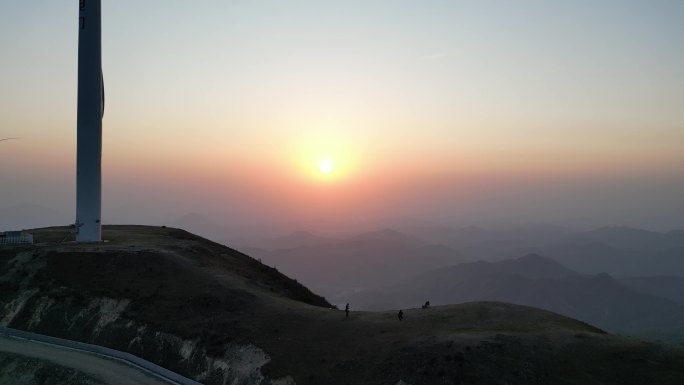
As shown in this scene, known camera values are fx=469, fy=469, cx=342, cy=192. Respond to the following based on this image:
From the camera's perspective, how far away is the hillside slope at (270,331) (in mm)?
35938

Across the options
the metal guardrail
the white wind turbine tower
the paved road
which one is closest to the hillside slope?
the metal guardrail

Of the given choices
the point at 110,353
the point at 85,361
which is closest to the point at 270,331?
the point at 110,353

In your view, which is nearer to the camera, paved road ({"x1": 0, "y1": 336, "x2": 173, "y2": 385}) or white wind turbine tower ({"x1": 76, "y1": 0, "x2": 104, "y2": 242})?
Answer: paved road ({"x1": 0, "y1": 336, "x2": 173, "y2": 385})

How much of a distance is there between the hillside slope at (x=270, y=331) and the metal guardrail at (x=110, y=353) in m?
0.98

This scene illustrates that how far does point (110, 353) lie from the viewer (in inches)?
1737

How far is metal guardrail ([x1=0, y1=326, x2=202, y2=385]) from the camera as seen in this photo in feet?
A: 131

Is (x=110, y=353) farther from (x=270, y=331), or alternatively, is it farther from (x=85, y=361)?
(x=270, y=331)

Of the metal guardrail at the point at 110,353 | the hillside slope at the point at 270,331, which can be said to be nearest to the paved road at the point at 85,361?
the metal guardrail at the point at 110,353

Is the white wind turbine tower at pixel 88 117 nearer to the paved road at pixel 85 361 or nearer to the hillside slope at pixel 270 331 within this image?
the hillside slope at pixel 270 331

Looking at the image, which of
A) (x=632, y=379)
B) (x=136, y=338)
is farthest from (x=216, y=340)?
(x=632, y=379)

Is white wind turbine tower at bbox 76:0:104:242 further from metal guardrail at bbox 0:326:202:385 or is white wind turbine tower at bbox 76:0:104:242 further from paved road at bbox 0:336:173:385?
paved road at bbox 0:336:173:385

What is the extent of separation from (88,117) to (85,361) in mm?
40722

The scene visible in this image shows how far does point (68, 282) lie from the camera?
55.2 m

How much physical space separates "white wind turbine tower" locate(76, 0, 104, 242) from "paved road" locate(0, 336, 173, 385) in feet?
92.5
